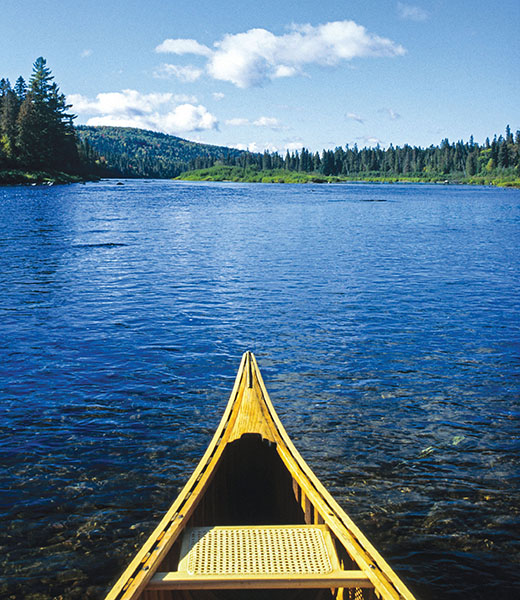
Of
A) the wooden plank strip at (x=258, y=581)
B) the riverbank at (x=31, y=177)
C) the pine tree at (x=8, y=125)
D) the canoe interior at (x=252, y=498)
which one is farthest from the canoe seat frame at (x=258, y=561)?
the pine tree at (x=8, y=125)

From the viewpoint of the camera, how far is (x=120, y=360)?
1488cm

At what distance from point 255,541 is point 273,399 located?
6.47m

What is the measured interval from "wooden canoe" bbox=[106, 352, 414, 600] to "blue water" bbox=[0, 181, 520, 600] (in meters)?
1.48

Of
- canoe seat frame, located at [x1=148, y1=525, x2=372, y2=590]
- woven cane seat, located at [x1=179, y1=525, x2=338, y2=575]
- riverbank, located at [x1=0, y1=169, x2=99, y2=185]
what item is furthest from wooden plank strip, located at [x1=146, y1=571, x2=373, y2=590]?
riverbank, located at [x1=0, y1=169, x2=99, y2=185]

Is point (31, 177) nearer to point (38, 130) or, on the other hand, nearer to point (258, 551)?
point (38, 130)

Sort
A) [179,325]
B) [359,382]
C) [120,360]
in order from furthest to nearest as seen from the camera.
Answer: [179,325] → [120,360] → [359,382]

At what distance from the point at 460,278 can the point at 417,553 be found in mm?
22983

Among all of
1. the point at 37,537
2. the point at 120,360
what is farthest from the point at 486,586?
the point at 120,360

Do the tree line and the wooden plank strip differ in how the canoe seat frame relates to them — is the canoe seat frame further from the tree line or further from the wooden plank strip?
the tree line

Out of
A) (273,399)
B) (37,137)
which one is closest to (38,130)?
(37,137)

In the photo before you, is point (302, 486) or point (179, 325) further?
point (179, 325)

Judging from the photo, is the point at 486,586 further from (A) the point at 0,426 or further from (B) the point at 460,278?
(B) the point at 460,278

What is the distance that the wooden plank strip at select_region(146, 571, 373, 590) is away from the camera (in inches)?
194

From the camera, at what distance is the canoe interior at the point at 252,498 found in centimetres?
595
